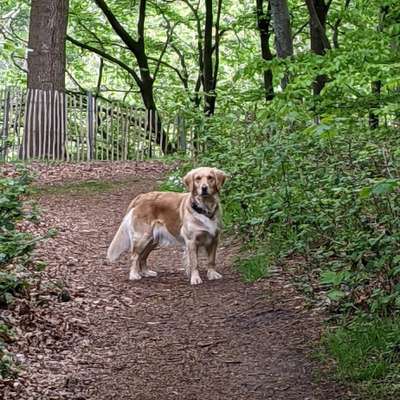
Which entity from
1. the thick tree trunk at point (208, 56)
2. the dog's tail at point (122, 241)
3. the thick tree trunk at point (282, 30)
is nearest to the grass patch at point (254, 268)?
the dog's tail at point (122, 241)

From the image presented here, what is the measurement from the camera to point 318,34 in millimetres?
15609

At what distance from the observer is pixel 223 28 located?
25484 millimetres

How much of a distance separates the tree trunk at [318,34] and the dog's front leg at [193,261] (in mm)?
4863

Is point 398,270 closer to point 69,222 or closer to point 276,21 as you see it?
point 69,222

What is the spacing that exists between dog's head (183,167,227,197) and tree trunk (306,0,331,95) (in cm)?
454

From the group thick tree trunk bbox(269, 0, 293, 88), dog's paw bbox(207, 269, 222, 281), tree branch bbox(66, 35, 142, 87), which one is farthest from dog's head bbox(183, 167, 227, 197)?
tree branch bbox(66, 35, 142, 87)

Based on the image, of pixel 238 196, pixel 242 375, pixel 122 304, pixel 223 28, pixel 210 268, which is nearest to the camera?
pixel 242 375

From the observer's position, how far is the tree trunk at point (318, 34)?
13163 mm

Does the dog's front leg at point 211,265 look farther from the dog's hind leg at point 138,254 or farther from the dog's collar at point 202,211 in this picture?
the dog's hind leg at point 138,254

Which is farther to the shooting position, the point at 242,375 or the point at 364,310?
the point at 364,310

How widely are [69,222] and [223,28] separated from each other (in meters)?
17.1

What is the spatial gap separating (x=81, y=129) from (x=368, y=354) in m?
13.5

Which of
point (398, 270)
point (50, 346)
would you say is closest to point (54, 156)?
point (50, 346)

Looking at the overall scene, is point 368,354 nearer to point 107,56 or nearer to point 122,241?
point 122,241
